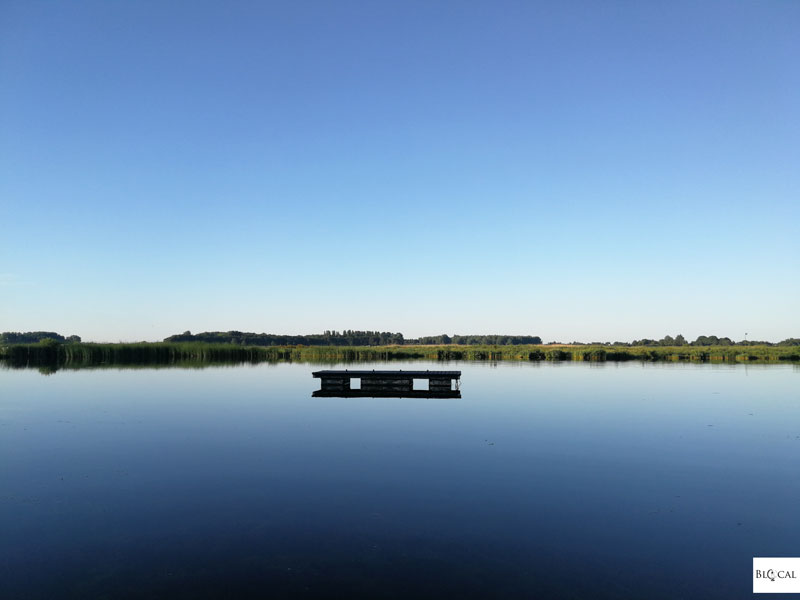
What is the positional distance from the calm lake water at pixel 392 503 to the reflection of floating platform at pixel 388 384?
8.42 metres

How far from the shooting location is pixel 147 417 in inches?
1003

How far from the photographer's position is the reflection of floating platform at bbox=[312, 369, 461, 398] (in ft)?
116

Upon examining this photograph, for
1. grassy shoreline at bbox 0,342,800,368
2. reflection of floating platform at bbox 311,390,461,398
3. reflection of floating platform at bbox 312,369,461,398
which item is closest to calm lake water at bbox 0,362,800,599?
reflection of floating platform at bbox 311,390,461,398

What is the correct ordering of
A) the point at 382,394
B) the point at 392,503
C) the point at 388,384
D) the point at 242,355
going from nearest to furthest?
the point at 392,503 → the point at 382,394 → the point at 388,384 → the point at 242,355

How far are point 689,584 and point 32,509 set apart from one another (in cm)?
1355

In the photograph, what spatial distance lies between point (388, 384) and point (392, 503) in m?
24.4

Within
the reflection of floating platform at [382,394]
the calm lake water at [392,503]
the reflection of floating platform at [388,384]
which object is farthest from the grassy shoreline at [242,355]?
the calm lake water at [392,503]

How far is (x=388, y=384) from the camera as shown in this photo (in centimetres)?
3719

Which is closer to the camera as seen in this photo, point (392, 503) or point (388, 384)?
point (392, 503)

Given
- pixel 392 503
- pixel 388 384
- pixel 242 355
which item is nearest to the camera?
pixel 392 503

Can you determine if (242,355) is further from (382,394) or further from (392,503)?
(392,503)

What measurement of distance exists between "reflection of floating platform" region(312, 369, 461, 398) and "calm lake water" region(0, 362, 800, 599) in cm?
842

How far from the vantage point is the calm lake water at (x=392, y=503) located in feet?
29.6

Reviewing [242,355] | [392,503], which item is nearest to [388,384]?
[392,503]
